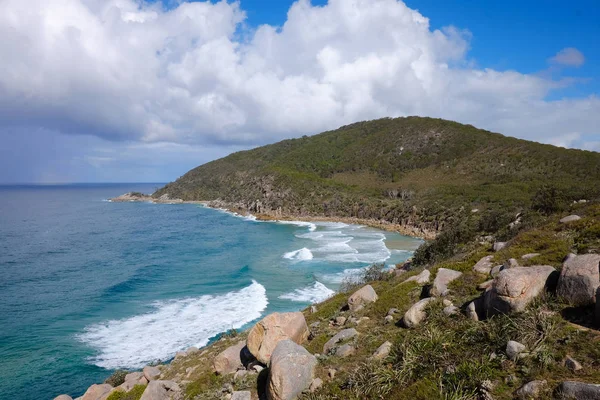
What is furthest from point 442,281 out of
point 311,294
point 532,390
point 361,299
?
point 311,294

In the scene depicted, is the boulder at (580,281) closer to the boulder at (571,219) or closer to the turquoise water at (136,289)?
the boulder at (571,219)

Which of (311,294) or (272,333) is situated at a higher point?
(272,333)

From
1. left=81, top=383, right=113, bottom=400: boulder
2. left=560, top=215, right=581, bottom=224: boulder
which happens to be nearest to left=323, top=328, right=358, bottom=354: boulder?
left=81, top=383, right=113, bottom=400: boulder

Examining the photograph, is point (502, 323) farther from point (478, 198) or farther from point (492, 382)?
point (478, 198)

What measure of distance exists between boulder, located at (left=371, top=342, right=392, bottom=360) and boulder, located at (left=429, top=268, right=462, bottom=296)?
12.0 feet

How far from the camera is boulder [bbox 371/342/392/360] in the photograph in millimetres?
8875

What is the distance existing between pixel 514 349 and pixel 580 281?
2.73 metres

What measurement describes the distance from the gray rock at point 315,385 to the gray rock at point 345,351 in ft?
4.45

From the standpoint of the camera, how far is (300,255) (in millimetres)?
46906

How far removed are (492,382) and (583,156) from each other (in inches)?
4063

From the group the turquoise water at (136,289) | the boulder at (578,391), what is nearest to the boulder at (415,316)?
the boulder at (578,391)

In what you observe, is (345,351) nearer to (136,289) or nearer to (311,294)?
(311,294)

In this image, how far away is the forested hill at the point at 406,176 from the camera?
68.2 metres

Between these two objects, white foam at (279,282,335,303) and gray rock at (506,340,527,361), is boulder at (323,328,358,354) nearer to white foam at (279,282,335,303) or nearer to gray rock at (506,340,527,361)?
gray rock at (506,340,527,361)
